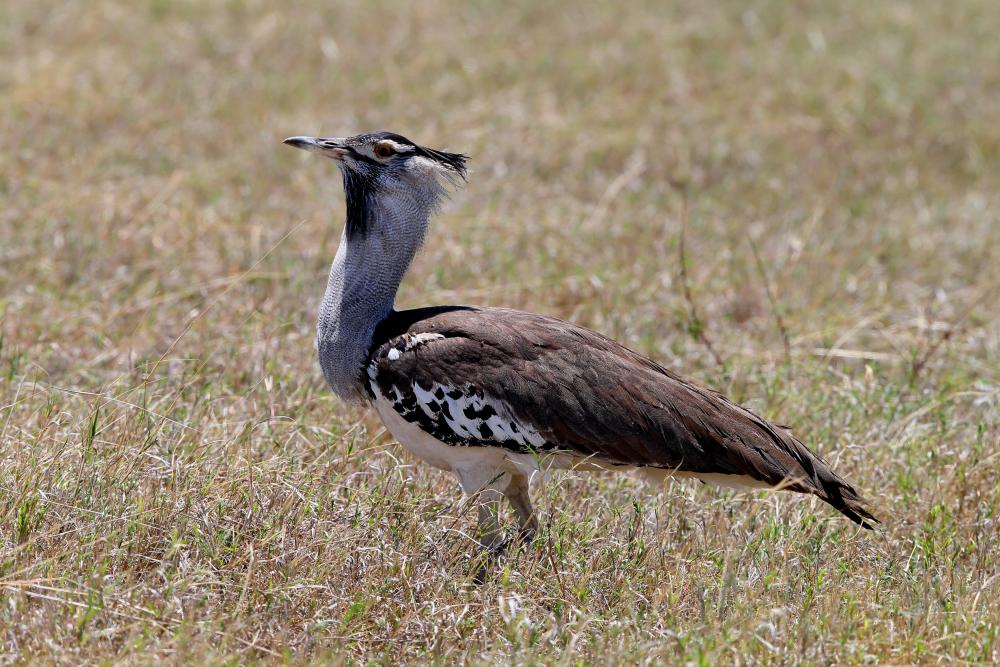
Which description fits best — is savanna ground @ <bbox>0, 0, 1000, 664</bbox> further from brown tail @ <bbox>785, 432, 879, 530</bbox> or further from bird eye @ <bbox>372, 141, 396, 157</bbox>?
bird eye @ <bbox>372, 141, 396, 157</bbox>

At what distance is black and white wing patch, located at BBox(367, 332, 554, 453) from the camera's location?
3.84 m

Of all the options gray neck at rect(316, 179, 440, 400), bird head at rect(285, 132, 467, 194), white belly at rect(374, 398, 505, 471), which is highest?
bird head at rect(285, 132, 467, 194)

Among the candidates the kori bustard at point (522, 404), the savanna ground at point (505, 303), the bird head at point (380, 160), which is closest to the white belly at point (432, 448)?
the kori bustard at point (522, 404)

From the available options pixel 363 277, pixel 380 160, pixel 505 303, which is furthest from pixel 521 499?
pixel 505 303

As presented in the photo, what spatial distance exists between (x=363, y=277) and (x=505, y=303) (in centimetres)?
194

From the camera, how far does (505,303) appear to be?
6059 mm

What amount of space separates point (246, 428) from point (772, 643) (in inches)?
72.4

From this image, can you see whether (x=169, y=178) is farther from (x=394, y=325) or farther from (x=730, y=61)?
(x=730, y=61)

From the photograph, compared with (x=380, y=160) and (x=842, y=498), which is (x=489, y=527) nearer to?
(x=842, y=498)

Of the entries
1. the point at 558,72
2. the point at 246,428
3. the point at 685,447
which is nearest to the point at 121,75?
the point at 558,72

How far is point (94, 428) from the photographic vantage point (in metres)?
3.88

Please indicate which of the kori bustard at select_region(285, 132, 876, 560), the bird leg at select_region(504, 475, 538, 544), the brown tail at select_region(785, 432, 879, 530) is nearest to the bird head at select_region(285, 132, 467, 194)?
the kori bustard at select_region(285, 132, 876, 560)

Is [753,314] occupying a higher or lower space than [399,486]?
lower

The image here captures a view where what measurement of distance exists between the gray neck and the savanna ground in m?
0.34
